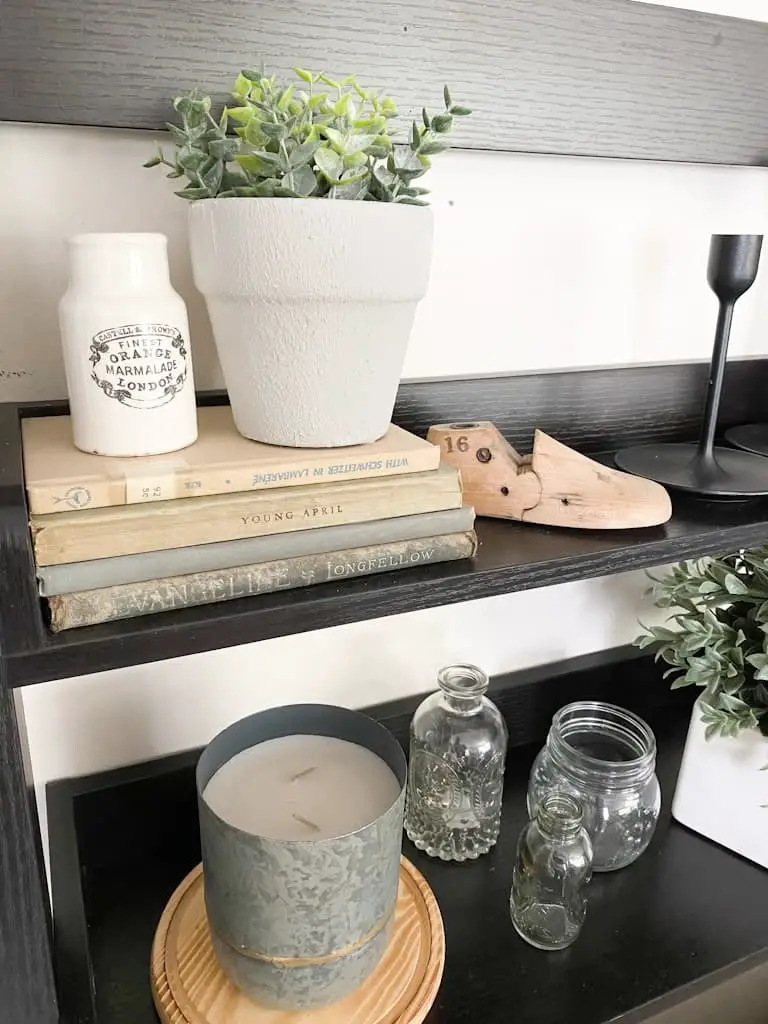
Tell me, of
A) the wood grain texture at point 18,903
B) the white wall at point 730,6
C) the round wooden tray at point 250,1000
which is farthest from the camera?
the white wall at point 730,6

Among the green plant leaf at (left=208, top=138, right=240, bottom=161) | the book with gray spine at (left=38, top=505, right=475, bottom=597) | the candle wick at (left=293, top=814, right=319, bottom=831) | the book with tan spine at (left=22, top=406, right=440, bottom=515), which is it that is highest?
the green plant leaf at (left=208, top=138, right=240, bottom=161)

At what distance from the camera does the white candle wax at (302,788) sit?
0.43 m

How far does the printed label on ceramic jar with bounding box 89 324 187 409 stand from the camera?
354 mm

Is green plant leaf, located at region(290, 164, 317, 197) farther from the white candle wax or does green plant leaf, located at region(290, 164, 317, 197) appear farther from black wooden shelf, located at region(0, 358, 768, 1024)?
the white candle wax

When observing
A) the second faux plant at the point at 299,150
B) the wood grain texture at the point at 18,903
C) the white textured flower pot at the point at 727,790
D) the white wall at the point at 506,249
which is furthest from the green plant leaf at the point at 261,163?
the white textured flower pot at the point at 727,790

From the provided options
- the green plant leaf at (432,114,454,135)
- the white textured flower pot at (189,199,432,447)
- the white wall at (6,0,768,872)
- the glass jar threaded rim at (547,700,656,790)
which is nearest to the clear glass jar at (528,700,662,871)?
the glass jar threaded rim at (547,700,656,790)

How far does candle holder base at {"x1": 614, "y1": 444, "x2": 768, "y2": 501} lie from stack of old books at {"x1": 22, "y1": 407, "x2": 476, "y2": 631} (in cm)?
18

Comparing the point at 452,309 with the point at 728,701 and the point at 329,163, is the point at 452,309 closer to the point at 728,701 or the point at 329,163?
the point at 329,163

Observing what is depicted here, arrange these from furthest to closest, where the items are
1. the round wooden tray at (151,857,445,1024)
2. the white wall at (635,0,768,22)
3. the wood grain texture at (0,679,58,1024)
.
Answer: the white wall at (635,0,768,22), the round wooden tray at (151,857,445,1024), the wood grain texture at (0,679,58,1024)

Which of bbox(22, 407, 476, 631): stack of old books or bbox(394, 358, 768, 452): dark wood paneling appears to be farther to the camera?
bbox(394, 358, 768, 452): dark wood paneling

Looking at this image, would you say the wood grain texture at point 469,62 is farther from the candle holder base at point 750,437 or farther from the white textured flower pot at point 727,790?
the white textured flower pot at point 727,790

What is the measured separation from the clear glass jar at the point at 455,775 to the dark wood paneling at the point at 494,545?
0.18 metres

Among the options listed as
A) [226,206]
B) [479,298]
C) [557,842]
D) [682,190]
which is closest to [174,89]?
[226,206]

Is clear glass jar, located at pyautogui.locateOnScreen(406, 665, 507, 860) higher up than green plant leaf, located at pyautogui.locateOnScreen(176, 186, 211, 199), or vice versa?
green plant leaf, located at pyautogui.locateOnScreen(176, 186, 211, 199)
